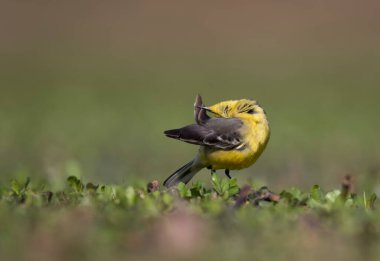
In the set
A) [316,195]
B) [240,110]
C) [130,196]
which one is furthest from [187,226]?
[240,110]

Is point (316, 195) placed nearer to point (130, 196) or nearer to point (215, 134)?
point (130, 196)

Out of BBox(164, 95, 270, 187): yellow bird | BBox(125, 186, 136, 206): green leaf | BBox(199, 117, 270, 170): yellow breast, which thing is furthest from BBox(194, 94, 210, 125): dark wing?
BBox(125, 186, 136, 206): green leaf

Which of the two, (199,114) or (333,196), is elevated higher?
(199,114)

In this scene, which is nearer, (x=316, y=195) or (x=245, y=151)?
(x=316, y=195)

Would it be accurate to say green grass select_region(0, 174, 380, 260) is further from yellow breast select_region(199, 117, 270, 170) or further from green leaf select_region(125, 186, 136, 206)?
yellow breast select_region(199, 117, 270, 170)

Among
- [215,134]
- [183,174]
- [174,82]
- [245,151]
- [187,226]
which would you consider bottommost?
[187,226]

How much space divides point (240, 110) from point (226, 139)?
0.48 metres

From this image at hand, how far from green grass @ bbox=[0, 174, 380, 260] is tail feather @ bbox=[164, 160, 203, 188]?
1.61 metres

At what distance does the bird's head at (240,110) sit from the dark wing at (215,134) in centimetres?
16

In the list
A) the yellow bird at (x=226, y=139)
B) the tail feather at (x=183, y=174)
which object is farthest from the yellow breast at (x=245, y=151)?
the tail feather at (x=183, y=174)

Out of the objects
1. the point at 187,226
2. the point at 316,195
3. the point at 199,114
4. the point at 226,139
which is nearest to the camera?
the point at 187,226

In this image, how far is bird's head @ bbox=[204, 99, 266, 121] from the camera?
8977 millimetres

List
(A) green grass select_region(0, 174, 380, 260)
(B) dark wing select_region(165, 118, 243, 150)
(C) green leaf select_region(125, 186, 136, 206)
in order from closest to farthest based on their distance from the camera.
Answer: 1. (A) green grass select_region(0, 174, 380, 260)
2. (C) green leaf select_region(125, 186, 136, 206)
3. (B) dark wing select_region(165, 118, 243, 150)

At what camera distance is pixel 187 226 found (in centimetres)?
543
